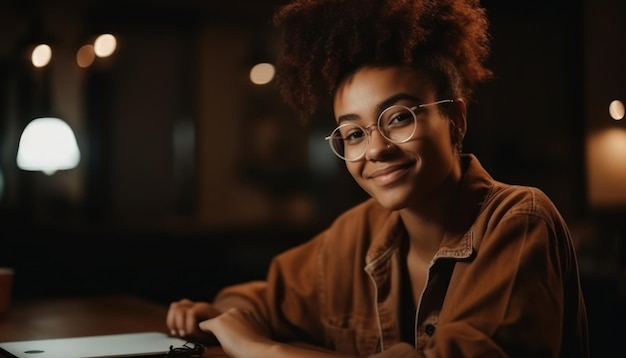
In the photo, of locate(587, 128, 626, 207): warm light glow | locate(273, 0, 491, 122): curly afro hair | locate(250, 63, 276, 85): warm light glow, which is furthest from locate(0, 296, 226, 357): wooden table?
locate(250, 63, 276, 85): warm light glow

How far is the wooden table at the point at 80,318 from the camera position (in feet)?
6.75

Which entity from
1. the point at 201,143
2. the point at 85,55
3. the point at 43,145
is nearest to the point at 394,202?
the point at 43,145

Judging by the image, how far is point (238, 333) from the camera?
170cm

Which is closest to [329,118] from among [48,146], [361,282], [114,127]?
[114,127]

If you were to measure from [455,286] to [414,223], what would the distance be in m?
0.20

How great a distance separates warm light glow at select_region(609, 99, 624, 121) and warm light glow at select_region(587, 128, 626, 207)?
0.03 m

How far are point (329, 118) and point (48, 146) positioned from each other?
1.03 meters

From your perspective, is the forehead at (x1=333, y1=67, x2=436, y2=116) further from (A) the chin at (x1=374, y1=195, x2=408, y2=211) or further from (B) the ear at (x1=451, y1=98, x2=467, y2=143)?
(A) the chin at (x1=374, y1=195, x2=408, y2=211)

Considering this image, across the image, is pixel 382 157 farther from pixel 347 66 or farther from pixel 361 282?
pixel 361 282

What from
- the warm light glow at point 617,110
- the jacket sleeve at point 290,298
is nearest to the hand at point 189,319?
the jacket sleeve at point 290,298

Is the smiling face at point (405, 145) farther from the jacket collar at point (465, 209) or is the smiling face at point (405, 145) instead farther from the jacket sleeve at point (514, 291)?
the jacket sleeve at point (514, 291)

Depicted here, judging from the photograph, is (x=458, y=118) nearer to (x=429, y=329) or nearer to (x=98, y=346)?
(x=429, y=329)

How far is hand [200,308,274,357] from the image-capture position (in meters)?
1.64

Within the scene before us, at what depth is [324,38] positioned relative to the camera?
1.82 m
